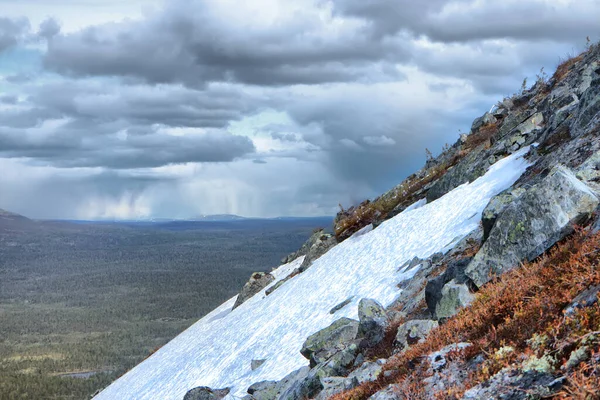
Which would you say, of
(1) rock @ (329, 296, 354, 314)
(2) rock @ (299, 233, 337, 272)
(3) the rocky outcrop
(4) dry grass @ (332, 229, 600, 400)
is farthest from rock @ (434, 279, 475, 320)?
(3) the rocky outcrop

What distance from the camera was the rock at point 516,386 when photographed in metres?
6.43

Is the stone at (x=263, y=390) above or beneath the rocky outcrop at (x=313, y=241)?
beneath

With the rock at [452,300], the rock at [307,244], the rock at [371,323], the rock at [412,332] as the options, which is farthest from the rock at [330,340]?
the rock at [307,244]

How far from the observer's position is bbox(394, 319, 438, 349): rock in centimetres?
1170

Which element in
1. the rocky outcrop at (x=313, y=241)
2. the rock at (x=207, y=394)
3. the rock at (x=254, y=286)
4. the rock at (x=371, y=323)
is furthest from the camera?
the rock at (x=254, y=286)

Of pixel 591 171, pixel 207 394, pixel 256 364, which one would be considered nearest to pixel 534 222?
pixel 591 171

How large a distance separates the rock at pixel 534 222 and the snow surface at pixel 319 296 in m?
6.93

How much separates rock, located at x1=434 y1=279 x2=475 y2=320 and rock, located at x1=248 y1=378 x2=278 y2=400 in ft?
20.8

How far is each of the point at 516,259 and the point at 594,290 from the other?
412 centimetres

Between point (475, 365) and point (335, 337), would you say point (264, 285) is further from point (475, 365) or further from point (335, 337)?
point (475, 365)

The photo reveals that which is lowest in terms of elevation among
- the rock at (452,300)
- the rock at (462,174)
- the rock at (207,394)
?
the rock at (207,394)

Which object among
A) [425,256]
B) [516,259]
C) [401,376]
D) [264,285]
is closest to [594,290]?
[401,376]

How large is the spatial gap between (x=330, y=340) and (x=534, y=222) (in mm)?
7205

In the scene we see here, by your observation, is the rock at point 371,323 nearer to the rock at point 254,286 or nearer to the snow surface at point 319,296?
the snow surface at point 319,296
